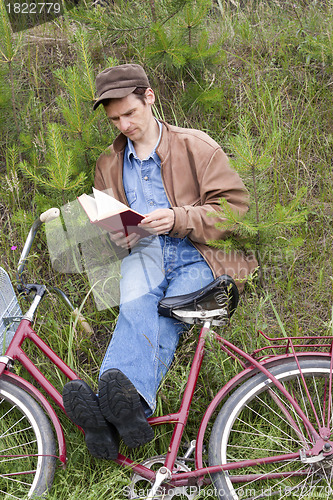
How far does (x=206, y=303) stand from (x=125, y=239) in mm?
752

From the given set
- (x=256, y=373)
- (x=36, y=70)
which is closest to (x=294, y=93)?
(x=36, y=70)

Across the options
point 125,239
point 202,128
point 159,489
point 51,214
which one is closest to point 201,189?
point 125,239

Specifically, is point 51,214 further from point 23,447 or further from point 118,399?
point 23,447

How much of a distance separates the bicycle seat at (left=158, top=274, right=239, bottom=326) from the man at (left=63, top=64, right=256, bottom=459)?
13cm

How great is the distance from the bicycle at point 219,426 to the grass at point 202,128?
0.18 metres

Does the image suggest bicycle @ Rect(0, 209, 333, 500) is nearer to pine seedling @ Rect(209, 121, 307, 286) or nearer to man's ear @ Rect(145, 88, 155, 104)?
pine seedling @ Rect(209, 121, 307, 286)

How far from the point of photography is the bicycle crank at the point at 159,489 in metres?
2.44

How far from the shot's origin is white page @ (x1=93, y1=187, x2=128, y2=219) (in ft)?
8.55

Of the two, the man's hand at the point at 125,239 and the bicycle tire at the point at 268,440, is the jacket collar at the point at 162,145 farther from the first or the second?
the bicycle tire at the point at 268,440

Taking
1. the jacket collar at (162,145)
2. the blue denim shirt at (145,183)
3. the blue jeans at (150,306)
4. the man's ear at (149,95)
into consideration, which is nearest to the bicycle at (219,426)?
the blue jeans at (150,306)

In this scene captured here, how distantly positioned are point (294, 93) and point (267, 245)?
1845mm

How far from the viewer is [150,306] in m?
2.78
